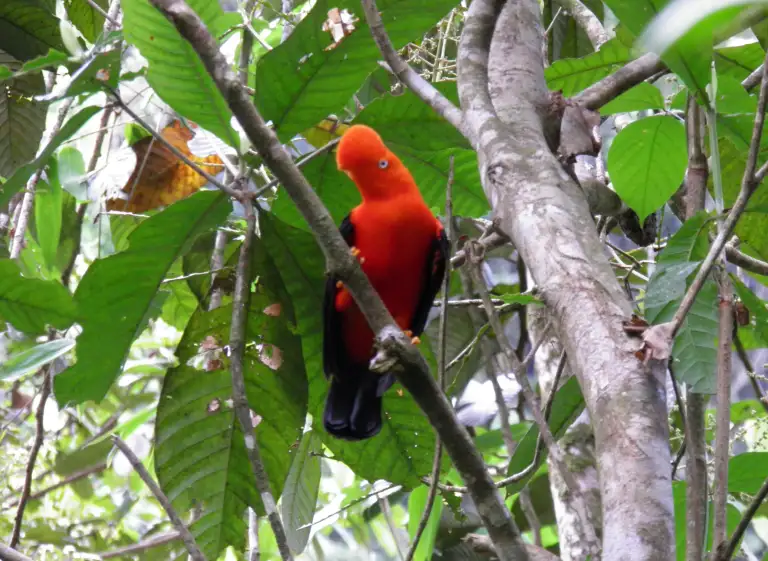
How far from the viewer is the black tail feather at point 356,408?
2254 mm

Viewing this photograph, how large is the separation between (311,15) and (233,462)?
3.40 feet

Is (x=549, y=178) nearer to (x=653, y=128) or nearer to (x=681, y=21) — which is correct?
(x=653, y=128)

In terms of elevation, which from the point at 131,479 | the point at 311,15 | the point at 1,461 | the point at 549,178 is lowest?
the point at 131,479

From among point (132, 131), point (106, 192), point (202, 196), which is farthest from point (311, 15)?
point (132, 131)

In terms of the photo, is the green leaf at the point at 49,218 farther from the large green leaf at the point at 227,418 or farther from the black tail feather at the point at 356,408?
the black tail feather at the point at 356,408

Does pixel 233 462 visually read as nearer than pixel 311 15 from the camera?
No

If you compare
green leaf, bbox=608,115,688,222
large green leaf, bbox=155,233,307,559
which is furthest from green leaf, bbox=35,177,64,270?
green leaf, bbox=608,115,688,222

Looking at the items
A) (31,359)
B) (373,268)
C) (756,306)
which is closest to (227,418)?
(31,359)

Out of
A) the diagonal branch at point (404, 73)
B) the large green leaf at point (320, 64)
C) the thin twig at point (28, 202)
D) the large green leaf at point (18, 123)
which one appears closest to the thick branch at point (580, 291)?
the diagonal branch at point (404, 73)

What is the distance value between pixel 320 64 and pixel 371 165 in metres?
0.47

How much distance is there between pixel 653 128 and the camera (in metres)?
1.82

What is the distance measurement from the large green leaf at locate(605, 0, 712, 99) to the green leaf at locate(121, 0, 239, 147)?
878mm

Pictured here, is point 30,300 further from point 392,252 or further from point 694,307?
point 694,307

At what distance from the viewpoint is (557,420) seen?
6.45 feet
